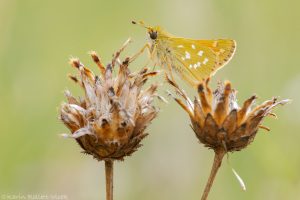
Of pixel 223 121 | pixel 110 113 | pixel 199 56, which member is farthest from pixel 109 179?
pixel 199 56

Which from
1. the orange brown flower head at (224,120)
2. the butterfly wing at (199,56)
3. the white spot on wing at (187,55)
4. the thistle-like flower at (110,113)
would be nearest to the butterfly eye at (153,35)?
the butterfly wing at (199,56)

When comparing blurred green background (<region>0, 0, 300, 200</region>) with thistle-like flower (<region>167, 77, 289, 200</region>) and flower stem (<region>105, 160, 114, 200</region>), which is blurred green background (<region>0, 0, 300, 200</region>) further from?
flower stem (<region>105, 160, 114, 200</region>)

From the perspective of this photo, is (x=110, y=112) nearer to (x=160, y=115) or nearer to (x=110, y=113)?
(x=110, y=113)

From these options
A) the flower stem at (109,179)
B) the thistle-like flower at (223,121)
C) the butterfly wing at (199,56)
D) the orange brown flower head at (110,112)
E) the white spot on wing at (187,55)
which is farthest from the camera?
the white spot on wing at (187,55)

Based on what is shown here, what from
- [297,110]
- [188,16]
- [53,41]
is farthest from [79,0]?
[297,110]

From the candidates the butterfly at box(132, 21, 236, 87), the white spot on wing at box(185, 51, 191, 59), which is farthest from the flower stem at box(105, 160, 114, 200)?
the white spot on wing at box(185, 51, 191, 59)

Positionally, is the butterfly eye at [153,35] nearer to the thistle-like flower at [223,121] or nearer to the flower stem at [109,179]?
the thistle-like flower at [223,121]

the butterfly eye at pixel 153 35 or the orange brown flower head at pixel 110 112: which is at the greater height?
the butterfly eye at pixel 153 35
